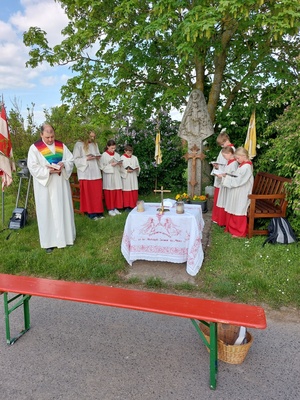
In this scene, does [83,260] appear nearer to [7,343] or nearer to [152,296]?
[7,343]

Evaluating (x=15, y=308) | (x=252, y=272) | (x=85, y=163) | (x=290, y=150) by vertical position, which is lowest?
(x=252, y=272)

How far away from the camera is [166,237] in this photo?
4.86 meters

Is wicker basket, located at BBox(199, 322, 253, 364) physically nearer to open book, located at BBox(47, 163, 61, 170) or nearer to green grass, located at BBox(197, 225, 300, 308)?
green grass, located at BBox(197, 225, 300, 308)

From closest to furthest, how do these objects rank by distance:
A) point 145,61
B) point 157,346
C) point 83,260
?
point 157,346, point 83,260, point 145,61

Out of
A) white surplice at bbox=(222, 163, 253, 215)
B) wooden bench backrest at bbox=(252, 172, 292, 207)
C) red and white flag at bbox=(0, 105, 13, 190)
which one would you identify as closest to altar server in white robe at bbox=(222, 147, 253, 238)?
white surplice at bbox=(222, 163, 253, 215)

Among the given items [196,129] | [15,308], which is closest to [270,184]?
[196,129]

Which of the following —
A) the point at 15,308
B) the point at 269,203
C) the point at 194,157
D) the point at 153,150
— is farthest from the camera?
the point at 153,150

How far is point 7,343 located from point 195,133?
232 inches

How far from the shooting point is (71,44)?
7.45 metres

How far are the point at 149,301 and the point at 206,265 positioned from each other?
7.34 ft

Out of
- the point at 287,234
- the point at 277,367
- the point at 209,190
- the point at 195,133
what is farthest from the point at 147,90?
the point at 277,367

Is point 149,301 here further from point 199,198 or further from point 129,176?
point 129,176

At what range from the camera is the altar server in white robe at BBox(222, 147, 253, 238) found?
5.80 meters

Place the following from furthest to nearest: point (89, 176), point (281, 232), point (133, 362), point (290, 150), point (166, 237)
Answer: point (89, 176)
point (290, 150)
point (281, 232)
point (166, 237)
point (133, 362)
